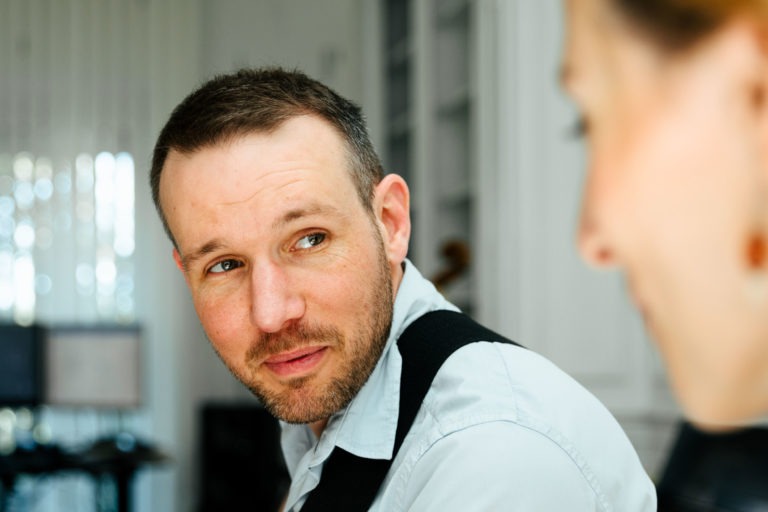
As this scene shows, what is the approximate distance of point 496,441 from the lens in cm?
84

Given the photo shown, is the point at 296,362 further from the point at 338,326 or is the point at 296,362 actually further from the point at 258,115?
the point at 258,115

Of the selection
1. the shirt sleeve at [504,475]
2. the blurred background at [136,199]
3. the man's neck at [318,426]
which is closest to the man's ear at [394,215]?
the man's neck at [318,426]

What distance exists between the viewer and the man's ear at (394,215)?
1148 millimetres

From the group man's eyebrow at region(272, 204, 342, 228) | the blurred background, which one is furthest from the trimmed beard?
the blurred background

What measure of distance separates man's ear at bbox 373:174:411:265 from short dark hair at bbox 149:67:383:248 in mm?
19

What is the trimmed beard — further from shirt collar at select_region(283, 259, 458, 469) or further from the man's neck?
the man's neck

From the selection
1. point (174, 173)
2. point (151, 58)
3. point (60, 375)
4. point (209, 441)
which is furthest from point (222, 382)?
point (174, 173)

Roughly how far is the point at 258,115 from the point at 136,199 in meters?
4.17

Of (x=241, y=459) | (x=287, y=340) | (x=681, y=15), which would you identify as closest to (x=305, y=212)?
(x=287, y=340)

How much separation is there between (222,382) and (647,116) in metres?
5.07

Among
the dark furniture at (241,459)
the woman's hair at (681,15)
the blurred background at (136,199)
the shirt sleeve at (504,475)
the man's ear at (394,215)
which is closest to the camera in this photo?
the woman's hair at (681,15)

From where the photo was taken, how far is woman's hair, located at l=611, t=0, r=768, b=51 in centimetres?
25

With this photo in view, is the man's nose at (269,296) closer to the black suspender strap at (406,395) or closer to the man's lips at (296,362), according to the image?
the man's lips at (296,362)

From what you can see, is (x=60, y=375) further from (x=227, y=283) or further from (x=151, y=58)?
(x=227, y=283)
